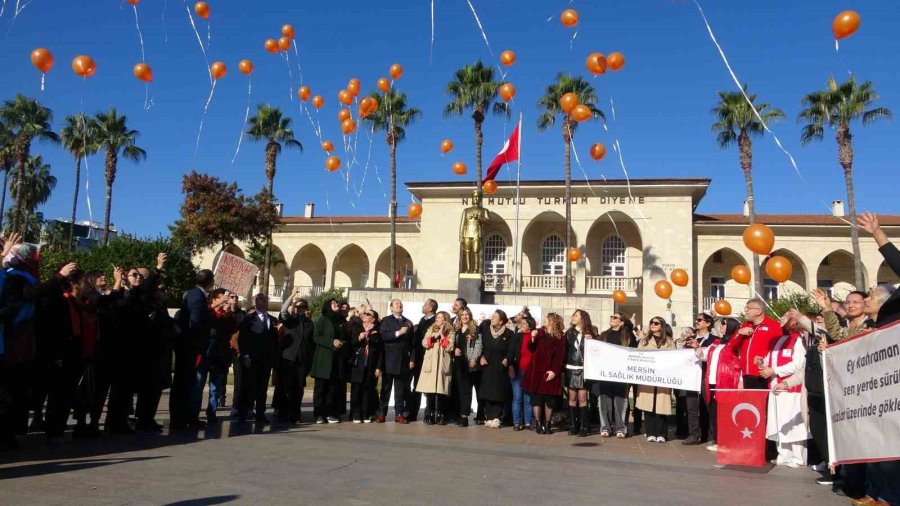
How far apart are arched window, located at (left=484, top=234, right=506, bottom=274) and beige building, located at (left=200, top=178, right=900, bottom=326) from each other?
6 cm

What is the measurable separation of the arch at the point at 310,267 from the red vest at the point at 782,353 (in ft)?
122

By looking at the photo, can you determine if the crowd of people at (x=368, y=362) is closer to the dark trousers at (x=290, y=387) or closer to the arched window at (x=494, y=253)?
the dark trousers at (x=290, y=387)

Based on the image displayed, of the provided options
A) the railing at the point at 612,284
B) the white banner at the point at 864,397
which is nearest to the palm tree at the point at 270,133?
the railing at the point at 612,284

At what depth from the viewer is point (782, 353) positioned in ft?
23.7

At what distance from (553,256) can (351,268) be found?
565 inches

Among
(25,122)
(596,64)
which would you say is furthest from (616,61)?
(25,122)

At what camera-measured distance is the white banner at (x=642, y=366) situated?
8805mm

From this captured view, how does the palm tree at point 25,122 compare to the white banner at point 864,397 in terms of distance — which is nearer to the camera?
the white banner at point 864,397

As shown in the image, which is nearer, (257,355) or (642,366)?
(257,355)

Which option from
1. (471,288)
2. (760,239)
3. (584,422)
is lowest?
(584,422)

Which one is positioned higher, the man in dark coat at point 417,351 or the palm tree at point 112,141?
the palm tree at point 112,141

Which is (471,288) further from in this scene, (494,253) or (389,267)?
(389,267)

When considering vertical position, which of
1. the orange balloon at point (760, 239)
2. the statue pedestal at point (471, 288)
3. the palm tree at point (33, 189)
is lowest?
the statue pedestal at point (471, 288)

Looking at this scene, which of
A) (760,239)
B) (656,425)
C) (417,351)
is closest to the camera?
(656,425)
